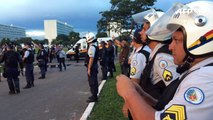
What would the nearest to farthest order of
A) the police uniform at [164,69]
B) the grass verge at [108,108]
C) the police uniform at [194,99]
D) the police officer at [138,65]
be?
the police uniform at [194,99]
the police uniform at [164,69]
the police officer at [138,65]
the grass verge at [108,108]

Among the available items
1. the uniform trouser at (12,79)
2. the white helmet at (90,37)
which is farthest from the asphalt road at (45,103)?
the white helmet at (90,37)

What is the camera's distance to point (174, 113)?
1789 mm

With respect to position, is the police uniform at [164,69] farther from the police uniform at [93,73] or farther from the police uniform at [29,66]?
the police uniform at [29,66]

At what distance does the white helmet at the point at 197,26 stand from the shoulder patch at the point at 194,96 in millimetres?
A: 317

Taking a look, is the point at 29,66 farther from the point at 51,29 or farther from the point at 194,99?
the point at 51,29

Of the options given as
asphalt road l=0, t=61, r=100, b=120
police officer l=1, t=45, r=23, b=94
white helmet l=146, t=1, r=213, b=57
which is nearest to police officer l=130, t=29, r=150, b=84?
white helmet l=146, t=1, r=213, b=57

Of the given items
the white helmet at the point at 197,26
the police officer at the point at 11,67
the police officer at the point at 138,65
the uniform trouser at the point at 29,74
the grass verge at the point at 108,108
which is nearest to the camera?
the white helmet at the point at 197,26

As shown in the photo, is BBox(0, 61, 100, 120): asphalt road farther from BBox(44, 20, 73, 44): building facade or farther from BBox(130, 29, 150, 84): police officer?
BBox(44, 20, 73, 44): building facade

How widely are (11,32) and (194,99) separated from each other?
99709 mm

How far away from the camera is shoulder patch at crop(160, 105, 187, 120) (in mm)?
1745

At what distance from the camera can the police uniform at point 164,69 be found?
124 inches

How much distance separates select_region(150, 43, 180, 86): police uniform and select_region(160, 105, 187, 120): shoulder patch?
1.26 meters

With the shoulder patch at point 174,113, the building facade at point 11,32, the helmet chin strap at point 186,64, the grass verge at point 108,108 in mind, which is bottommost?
the grass verge at point 108,108

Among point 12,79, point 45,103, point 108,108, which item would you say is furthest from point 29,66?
point 108,108
